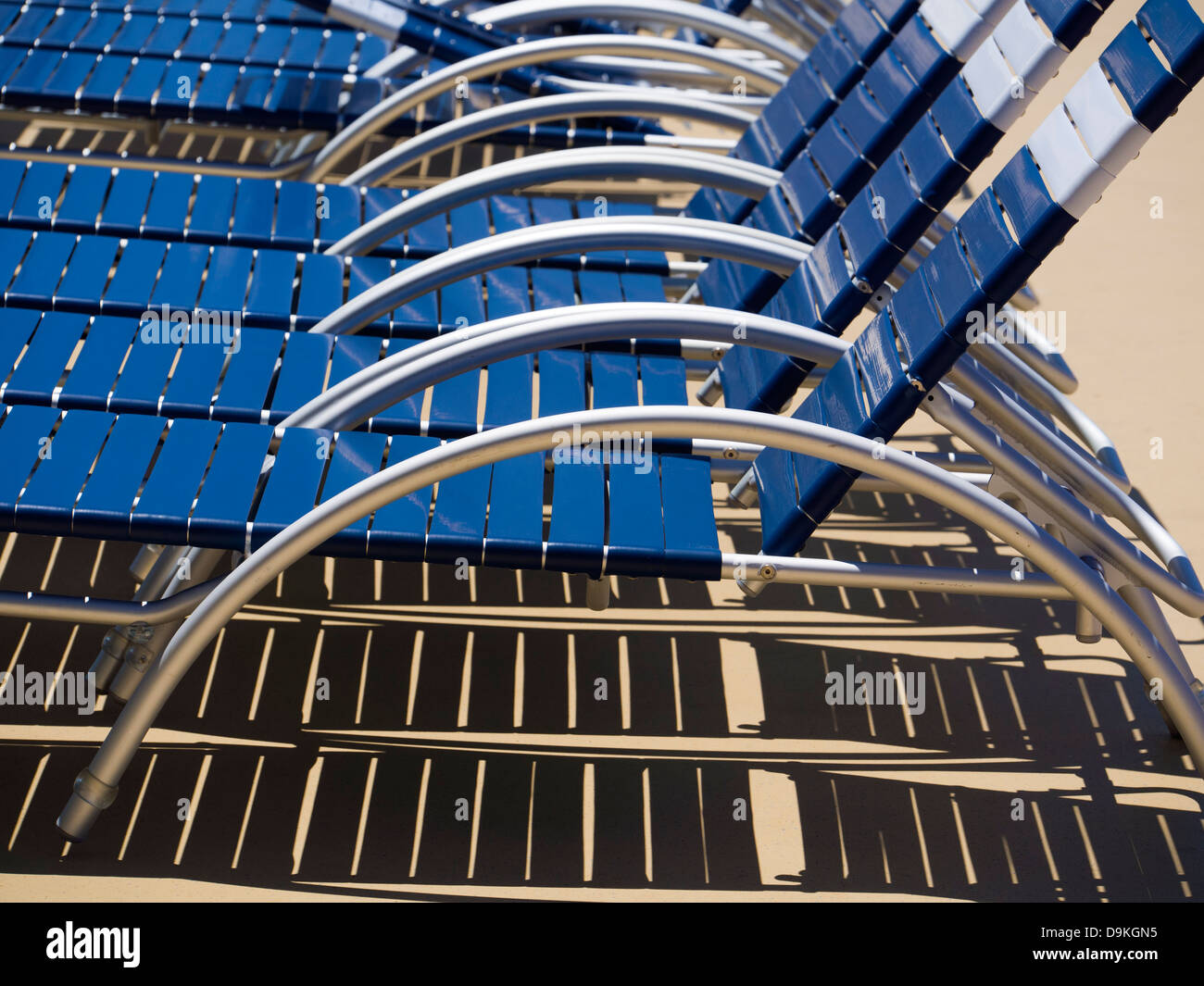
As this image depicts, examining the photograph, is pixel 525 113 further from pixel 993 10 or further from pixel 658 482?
pixel 658 482

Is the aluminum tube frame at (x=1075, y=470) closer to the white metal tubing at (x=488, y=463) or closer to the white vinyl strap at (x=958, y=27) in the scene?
the white metal tubing at (x=488, y=463)

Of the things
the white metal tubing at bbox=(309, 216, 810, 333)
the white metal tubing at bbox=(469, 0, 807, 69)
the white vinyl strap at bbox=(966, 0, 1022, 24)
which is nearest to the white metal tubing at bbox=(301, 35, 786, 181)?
the white metal tubing at bbox=(469, 0, 807, 69)

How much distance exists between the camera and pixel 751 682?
3346 mm

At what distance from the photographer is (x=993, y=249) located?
2.68 metres

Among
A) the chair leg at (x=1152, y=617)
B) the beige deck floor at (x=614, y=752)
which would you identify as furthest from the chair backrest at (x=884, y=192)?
the chair leg at (x=1152, y=617)

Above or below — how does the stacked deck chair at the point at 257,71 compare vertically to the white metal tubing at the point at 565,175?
above

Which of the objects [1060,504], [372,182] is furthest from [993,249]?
[372,182]

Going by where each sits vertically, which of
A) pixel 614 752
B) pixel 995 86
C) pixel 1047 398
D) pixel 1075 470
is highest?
pixel 995 86

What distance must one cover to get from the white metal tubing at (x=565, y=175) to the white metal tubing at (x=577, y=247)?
1.04 ft

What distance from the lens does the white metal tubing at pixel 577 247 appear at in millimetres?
3252

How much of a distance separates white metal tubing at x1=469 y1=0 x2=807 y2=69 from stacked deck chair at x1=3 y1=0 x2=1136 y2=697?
5.45 ft

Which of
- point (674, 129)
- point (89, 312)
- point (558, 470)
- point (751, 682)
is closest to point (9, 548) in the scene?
point (89, 312)

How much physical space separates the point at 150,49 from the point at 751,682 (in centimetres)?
307

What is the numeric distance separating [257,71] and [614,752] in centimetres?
280
